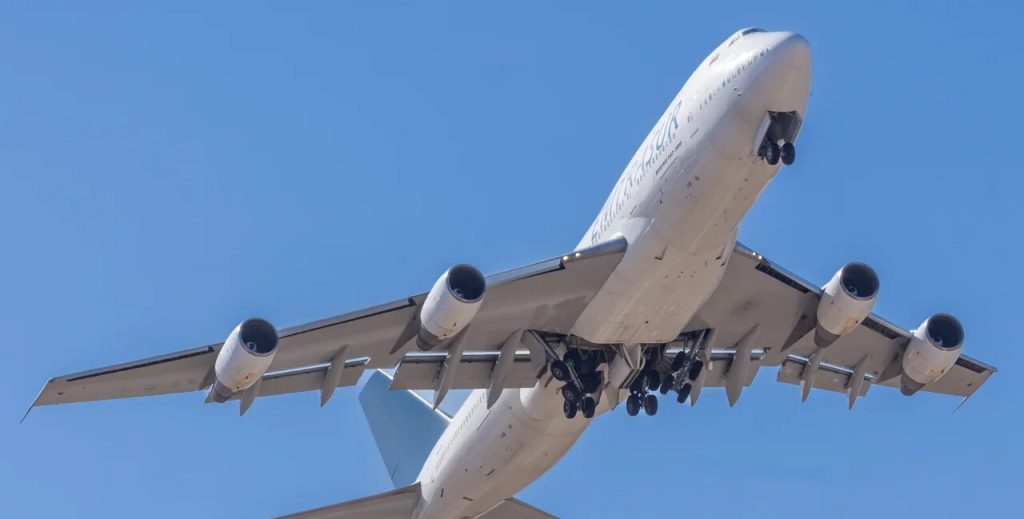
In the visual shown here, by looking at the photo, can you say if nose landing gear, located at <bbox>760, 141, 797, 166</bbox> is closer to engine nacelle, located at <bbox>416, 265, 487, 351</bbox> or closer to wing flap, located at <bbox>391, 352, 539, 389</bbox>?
engine nacelle, located at <bbox>416, 265, 487, 351</bbox>

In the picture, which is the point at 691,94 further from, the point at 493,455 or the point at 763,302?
the point at 493,455

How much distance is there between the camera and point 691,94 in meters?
29.8

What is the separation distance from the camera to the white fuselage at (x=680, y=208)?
2845 cm

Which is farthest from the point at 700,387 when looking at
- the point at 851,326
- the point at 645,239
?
the point at 645,239

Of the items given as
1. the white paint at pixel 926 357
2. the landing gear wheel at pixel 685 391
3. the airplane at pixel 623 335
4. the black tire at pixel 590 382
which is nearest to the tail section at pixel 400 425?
the airplane at pixel 623 335

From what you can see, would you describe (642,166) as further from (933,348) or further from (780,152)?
(933,348)

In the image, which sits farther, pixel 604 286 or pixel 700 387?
pixel 700 387

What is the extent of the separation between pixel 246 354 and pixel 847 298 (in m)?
11.9

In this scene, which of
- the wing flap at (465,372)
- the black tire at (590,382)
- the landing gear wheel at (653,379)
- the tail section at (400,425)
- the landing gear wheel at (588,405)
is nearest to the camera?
the landing gear wheel at (588,405)

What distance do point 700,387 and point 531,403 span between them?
369 cm

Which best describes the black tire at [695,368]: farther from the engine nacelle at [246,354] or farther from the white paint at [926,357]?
the engine nacelle at [246,354]

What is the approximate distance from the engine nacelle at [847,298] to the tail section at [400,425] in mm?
9786

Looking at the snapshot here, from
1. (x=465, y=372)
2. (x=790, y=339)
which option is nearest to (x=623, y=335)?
Result: (x=465, y=372)

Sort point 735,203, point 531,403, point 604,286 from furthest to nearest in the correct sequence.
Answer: point 531,403, point 604,286, point 735,203
